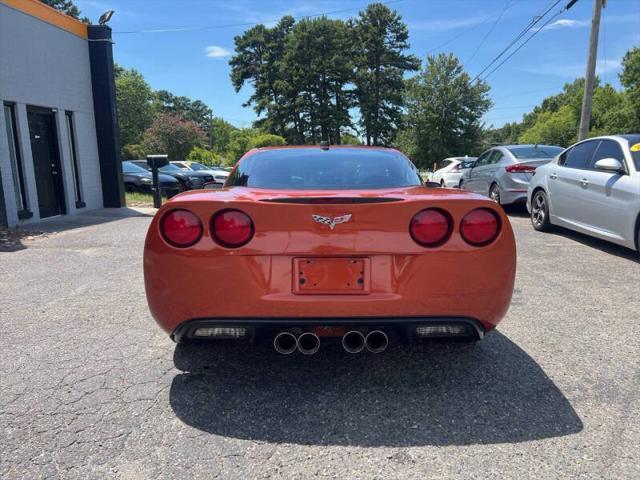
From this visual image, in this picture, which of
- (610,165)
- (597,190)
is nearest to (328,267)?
(610,165)

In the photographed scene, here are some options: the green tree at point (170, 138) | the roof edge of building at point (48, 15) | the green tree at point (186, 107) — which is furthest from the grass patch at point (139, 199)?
the green tree at point (186, 107)

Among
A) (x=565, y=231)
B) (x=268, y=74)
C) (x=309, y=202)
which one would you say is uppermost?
(x=268, y=74)

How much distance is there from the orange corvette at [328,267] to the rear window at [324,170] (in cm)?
50

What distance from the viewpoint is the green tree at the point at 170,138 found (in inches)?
1844

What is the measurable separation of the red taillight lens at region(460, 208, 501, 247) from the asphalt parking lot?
0.88 m

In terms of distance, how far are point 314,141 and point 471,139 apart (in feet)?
55.1

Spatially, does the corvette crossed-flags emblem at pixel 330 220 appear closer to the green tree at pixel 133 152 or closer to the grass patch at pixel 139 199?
the grass patch at pixel 139 199

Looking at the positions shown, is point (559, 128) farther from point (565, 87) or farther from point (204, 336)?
point (204, 336)

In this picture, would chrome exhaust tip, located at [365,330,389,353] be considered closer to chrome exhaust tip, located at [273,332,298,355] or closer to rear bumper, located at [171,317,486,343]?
rear bumper, located at [171,317,486,343]

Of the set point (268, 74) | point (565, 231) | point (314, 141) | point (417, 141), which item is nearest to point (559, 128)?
point (417, 141)

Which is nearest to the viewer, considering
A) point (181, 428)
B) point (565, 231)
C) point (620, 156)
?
point (181, 428)

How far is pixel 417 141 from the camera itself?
Result: 51.8 m

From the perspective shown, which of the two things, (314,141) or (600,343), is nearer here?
(600,343)

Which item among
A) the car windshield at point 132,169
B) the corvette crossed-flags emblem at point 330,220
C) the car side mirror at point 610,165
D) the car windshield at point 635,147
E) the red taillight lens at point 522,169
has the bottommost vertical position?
the car windshield at point 132,169
